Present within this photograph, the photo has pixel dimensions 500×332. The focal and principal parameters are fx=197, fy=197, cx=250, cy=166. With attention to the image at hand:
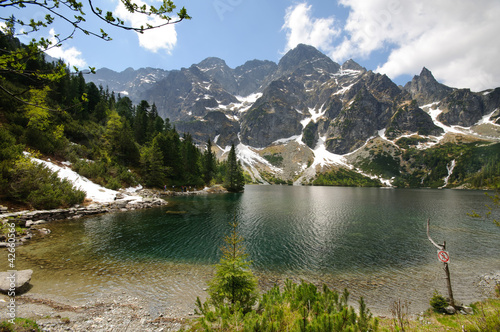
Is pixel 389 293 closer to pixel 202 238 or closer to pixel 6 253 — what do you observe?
pixel 202 238

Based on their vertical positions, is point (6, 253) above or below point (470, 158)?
below

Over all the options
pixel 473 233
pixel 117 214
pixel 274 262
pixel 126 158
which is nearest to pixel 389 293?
pixel 274 262

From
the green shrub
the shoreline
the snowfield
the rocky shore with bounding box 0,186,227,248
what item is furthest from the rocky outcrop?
the green shrub

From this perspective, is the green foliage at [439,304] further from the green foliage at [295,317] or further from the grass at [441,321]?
the green foliage at [295,317]

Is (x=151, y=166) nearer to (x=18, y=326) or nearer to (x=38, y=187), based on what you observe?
(x=38, y=187)

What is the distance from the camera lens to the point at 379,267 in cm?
1986

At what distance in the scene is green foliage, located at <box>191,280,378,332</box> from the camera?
680 cm

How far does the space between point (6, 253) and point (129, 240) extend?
31.0 ft

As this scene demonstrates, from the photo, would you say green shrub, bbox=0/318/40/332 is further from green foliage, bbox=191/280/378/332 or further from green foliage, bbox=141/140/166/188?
green foliage, bbox=141/140/166/188

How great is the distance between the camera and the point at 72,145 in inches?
1807

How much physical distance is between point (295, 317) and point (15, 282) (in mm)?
16593

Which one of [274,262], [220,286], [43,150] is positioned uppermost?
[43,150]

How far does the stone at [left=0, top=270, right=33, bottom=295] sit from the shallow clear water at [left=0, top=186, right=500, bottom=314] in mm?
873

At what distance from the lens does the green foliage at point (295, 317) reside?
680cm
